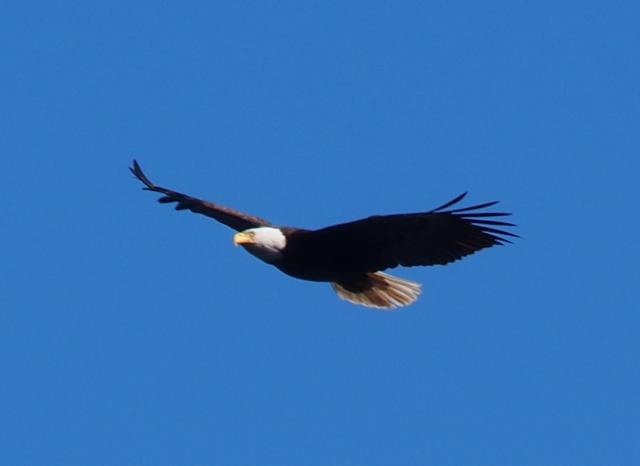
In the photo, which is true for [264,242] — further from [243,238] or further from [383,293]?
[383,293]

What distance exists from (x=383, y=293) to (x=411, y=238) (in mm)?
1333

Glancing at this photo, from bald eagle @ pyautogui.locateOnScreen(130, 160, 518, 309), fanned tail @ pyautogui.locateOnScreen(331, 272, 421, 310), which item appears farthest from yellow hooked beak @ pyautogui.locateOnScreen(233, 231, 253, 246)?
fanned tail @ pyautogui.locateOnScreen(331, 272, 421, 310)

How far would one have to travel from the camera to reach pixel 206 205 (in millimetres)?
11117

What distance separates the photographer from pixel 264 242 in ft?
34.4

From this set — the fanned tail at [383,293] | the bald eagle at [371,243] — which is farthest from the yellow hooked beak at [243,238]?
the fanned tail at [383,293]

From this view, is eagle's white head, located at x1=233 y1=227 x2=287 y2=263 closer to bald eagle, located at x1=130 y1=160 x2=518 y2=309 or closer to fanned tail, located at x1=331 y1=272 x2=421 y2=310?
bald eagle, located at x1=130 y1=160 x2=518 y2=309

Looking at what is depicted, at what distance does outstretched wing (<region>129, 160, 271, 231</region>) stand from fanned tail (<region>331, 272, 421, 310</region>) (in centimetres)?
73

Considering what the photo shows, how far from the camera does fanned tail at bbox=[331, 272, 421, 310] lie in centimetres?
1135

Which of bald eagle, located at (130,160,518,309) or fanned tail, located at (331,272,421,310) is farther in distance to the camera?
fanned tail, located at (331,272,421,310)

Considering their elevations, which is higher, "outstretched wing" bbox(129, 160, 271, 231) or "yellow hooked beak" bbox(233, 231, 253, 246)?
"outstretched wing" bbox(129, 160, 271, 231)

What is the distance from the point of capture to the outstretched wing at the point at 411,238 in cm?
995

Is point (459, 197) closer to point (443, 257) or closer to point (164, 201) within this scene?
point (443, 257)

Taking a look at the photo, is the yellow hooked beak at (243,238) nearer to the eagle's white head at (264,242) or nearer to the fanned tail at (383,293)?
the eagle's white head at (264,242)

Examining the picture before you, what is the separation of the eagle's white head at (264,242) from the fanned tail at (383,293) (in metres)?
0.93
